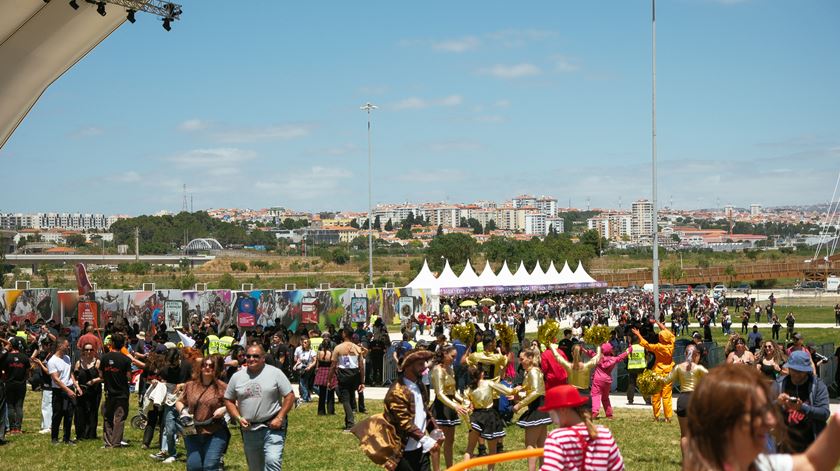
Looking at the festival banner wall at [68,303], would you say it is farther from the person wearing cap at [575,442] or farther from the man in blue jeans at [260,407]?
the person wearing cap at [575,442]

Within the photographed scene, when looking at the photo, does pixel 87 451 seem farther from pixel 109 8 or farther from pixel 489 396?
pixel 109 8

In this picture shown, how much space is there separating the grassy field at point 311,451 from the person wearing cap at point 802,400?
3846 mm

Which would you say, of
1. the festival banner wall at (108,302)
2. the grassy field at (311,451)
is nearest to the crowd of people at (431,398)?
the grassy field at (311,451)

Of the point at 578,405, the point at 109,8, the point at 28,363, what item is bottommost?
the point at 28,363

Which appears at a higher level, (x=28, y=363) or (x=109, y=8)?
(x=109, y=8)

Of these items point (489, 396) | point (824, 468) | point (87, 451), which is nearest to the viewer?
point (824, 468)

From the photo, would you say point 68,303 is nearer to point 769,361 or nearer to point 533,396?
point 533,396

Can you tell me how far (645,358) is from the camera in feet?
60.9

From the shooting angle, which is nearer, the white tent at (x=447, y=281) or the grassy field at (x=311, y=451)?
the grassy field at (x=311, y=451)

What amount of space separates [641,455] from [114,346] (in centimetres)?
772

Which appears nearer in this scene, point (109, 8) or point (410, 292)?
point (109, 8)

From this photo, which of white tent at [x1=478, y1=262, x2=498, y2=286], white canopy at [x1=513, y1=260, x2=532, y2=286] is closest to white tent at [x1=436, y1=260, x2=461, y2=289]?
white tent at [x1=478, y1=262, x2=498, y2=286]

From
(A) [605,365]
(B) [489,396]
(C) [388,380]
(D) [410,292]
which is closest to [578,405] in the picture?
(B) [489,396]

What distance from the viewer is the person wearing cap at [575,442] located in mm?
4457
